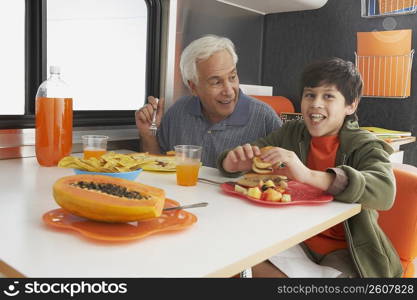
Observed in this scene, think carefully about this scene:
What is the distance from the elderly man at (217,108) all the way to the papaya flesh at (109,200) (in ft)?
3.19

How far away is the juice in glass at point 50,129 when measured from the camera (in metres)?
1.42

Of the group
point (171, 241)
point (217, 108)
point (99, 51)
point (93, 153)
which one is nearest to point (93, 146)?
point (93, 153)

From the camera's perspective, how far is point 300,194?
1.16 meters

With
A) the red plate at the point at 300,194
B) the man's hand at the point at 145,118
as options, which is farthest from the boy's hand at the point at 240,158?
the man's hand at the point at 145,118

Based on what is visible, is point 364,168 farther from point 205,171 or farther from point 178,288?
point 178,288

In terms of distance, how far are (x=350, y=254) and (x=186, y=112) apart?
3.25 feet

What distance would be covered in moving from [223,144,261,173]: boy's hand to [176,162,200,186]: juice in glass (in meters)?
0.14

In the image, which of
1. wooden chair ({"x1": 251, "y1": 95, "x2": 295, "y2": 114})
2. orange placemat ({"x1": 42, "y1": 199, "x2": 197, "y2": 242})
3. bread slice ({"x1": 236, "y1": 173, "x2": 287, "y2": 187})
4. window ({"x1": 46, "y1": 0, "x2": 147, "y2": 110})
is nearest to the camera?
orange placemat ({"x1": 42, "y1": 199, "x2": 197, "y2": 242})

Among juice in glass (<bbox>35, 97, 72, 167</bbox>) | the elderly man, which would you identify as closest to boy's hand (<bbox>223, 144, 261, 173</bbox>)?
the elderly man

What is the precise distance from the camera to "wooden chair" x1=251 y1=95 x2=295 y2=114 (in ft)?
9.40

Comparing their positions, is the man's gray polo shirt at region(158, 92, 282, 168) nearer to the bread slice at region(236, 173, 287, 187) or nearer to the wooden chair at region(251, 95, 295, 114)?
the bread slice at region(236, 173, 287, 187)

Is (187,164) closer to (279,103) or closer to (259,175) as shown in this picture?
(259,175)

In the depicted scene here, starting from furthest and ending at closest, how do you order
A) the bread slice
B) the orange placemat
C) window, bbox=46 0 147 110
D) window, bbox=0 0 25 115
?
window, bbox=46 0 147 110, window, bbox=0 0 25 115, the bread slice, the orange placemat

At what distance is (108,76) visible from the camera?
13.0 ft
